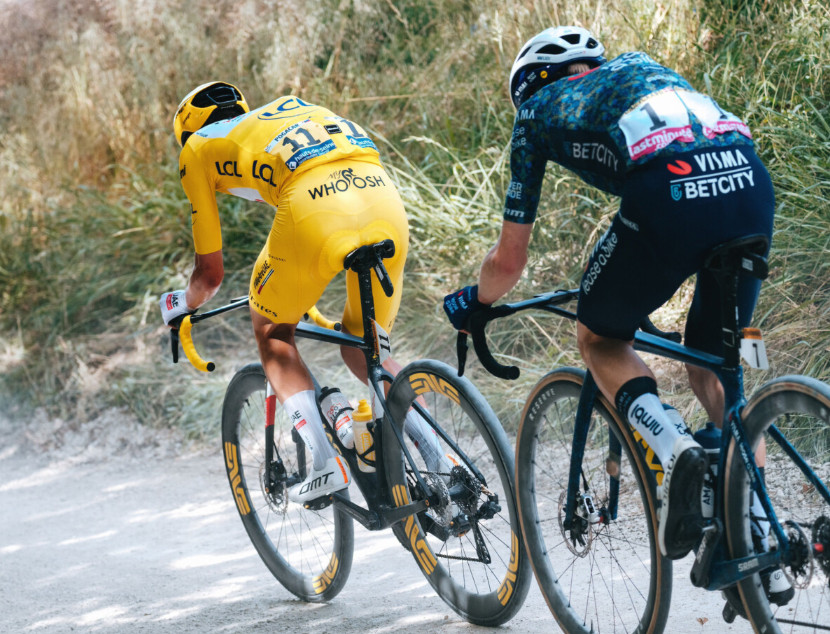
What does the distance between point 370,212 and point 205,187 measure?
0.77 m

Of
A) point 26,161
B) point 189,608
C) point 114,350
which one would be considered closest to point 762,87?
point 189,608

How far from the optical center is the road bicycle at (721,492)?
8.33ft

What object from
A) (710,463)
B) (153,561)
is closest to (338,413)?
(710,463)

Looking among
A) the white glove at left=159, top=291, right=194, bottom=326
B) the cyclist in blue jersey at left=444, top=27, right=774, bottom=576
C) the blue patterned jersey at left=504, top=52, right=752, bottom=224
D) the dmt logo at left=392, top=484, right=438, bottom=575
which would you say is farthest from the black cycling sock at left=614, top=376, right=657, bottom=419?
the white glove at left=159, top=291, right=194, bottom=326

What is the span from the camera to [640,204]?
2619mm

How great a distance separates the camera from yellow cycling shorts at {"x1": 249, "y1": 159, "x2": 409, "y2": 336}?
3729mm

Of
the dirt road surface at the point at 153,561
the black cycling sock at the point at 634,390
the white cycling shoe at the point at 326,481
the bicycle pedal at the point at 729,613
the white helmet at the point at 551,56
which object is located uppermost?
the white helmet at the point at 551,56

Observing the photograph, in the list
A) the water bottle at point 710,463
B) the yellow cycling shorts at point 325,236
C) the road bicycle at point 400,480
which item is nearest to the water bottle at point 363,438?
the road bicycle at point 400,480

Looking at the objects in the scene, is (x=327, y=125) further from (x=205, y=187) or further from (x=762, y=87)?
(x=762, y=87)

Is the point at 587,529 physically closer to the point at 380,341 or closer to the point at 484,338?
the point at 484,338

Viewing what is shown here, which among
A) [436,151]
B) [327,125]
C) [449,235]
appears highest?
[327,125]

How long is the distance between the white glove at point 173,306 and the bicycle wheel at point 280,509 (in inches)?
16.7

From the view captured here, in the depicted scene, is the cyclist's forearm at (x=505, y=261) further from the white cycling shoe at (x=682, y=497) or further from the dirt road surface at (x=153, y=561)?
the dirt road surface at (x=153, y=561)

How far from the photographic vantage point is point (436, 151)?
304 inches
